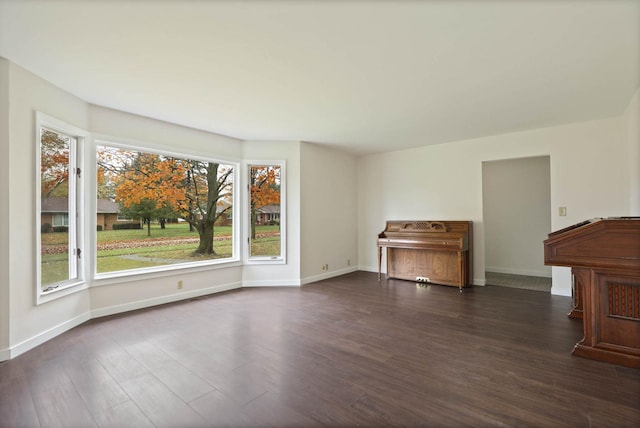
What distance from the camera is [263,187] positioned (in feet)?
16.5

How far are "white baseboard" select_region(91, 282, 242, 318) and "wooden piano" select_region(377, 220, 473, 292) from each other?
2.65 m

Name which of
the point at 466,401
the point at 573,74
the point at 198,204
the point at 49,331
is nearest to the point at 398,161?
the point at 573,74

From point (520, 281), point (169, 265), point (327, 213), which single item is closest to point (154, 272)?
point (169, 265)

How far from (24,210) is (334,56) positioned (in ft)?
10.2

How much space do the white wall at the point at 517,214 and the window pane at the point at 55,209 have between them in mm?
6128

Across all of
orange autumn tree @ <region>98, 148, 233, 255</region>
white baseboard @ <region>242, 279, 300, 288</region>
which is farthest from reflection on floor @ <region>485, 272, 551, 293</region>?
orange autumn tree @ <region>98, 148, 233, 255</region>

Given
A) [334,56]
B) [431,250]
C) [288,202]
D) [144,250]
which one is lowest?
[431,250]

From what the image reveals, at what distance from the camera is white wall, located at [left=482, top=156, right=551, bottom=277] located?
541 cm

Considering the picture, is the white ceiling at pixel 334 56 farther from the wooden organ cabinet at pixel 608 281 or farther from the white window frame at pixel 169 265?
the wooden organ cabinet at pixel 608 281

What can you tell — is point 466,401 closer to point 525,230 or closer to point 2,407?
point 2,407

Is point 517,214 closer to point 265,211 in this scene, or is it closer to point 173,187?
point 265,211

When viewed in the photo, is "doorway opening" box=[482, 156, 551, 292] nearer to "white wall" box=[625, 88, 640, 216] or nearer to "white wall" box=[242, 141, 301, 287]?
"white wall" box=[625, 88, 640, 216]

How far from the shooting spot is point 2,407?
1.81m

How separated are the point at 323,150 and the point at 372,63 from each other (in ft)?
10.2
